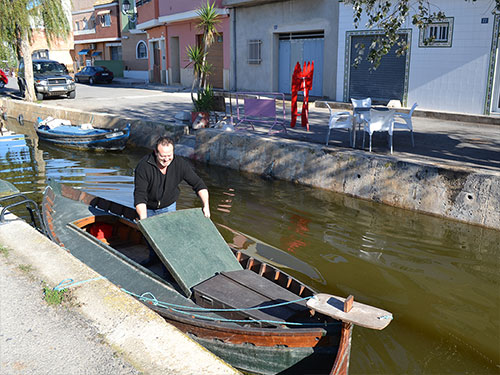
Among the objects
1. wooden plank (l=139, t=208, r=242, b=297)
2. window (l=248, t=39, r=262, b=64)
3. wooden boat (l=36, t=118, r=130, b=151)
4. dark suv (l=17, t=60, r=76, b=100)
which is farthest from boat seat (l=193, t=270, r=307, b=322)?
dark suv (l=17, t=60, r=76, b=100)

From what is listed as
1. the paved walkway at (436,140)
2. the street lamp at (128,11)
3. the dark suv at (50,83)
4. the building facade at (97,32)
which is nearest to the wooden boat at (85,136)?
the paved walkway at (436,140)

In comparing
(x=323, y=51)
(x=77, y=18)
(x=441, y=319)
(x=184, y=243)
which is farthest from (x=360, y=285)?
(x=77, y=18)

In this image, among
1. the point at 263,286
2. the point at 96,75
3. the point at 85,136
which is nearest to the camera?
the point at 263,286

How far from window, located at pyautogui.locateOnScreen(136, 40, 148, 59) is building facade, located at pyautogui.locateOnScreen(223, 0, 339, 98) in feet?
59.6

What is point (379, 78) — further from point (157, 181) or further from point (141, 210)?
point (141, 210)

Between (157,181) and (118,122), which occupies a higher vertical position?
(157,181)

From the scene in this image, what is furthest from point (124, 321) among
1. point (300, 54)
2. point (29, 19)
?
point (29, 19)

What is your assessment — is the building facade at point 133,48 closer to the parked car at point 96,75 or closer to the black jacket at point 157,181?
the parked car at point 96,75

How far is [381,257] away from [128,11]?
123ft

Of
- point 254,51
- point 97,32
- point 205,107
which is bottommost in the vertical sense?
point 205,107

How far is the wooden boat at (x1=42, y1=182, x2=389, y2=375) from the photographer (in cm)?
405

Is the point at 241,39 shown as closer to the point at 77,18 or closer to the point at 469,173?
the point at 469,173

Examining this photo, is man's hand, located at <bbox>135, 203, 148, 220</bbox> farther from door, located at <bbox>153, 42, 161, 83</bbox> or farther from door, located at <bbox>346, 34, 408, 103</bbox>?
door, located at <bbox>153, 42, 161, 83</bbox>

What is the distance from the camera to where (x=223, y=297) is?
15.3ft
